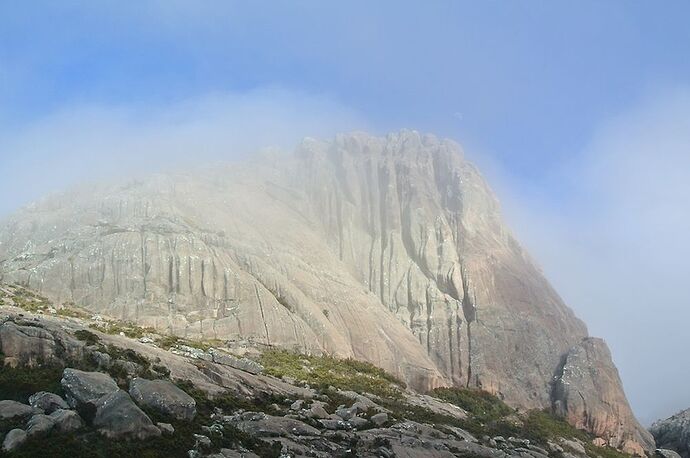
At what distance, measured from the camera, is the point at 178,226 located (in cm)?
8581

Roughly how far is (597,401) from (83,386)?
80255mm

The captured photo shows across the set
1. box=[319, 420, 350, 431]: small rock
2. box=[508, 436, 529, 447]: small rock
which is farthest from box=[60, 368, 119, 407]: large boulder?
box=[508, 436, 529, 447]: small rock

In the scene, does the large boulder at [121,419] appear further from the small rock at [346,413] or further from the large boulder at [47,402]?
the small rock at [346,413]

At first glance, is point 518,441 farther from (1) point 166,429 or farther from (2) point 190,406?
(1) point 166,429

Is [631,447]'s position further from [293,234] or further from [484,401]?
[293,234]

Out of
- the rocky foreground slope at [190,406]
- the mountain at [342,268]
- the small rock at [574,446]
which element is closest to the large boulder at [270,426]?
the rocky foreground slope at [190,406]

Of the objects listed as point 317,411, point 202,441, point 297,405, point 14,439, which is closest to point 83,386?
point 14,439

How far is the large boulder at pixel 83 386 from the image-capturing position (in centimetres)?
3041

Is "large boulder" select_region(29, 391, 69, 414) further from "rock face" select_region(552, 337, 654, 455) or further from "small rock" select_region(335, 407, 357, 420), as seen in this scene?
"rock face" select_region(552, 337, 654, 455)

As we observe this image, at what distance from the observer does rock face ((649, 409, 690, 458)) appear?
9819 cm

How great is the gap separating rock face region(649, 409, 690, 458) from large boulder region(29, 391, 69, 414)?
9496cm

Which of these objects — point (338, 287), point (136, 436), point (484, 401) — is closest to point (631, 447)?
point (484, 401)

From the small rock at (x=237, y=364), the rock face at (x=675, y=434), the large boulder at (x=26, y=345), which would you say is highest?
the large boulder at (x=26, y=345)

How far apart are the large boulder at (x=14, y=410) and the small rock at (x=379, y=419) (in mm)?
24754
